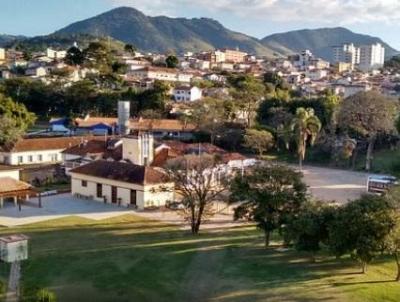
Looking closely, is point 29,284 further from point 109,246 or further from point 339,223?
point 339,223

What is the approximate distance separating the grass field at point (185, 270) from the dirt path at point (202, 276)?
33 mm

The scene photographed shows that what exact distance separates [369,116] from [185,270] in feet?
121

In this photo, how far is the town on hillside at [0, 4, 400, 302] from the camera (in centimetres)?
2008

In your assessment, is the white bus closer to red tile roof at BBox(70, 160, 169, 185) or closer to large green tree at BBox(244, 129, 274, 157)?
red tile roof at BBox(70, 160, 169, 185)

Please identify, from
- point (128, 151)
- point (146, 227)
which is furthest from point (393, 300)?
point (128, 151)

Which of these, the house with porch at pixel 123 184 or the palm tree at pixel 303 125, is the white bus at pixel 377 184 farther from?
the house with porch at pixel 123 184

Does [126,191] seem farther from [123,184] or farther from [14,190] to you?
[14,190]

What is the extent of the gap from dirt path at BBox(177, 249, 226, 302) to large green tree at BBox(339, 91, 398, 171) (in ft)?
107

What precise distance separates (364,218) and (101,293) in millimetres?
9419

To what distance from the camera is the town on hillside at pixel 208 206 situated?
20078mm

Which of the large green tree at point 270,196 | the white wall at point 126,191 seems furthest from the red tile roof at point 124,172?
the large green tree at point 270,196

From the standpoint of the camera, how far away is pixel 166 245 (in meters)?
25.2

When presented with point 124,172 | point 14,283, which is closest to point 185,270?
point 14,283

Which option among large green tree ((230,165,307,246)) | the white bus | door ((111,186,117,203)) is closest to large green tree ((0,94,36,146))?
door ((111,186,117,203))
